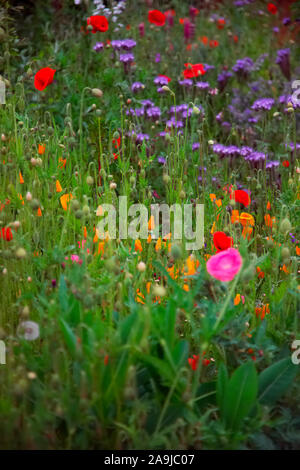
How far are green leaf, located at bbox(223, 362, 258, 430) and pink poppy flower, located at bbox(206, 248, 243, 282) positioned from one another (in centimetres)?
21

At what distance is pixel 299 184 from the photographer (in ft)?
7.23

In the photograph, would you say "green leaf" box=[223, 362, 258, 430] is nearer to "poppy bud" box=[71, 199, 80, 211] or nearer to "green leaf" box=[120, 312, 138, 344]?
"green leaf" box=[120, 312, 138, 344]

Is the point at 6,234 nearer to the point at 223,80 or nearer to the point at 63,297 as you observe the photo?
the point at 63,297

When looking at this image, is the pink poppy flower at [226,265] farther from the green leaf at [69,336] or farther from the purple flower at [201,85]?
the purple flower at [201,85]

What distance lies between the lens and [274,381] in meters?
1.46

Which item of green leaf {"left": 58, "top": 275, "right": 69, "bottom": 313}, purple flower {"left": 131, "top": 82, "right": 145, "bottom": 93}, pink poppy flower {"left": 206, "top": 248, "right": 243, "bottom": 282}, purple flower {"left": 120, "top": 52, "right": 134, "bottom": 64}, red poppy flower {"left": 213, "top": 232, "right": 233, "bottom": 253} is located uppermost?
purple flower {"left": 120, "top": 52, "right": 134, "bottom": 64}

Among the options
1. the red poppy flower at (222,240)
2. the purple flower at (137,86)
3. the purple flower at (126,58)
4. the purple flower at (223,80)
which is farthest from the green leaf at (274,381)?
the purple flower at (223,80)

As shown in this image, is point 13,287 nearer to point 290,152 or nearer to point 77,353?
point 77,353

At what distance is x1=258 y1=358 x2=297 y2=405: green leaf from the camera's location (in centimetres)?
145

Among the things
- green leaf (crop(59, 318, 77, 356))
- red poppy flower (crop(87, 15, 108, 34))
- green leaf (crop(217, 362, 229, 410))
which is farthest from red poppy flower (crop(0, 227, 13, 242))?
red poppy flower (crop(87, 15, 108, 34))

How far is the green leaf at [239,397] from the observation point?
1.34m

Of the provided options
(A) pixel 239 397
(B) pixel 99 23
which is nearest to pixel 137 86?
(B) pixel 99 23

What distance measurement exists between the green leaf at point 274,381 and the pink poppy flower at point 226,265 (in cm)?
27
